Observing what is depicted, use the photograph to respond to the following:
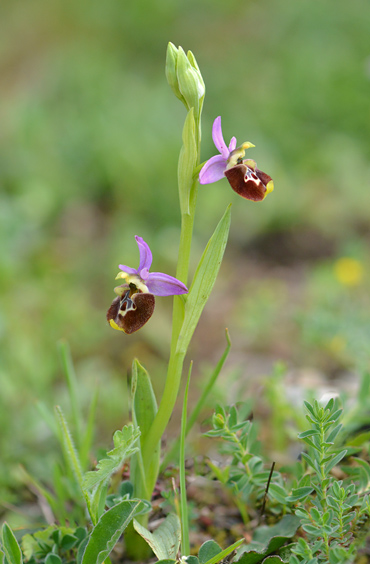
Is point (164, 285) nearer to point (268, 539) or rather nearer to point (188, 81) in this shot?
point (188, 81)

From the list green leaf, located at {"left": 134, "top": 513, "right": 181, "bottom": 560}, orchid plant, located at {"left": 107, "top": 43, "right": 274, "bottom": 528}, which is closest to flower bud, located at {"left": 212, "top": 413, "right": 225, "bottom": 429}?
orchid plant, located at {"left": 107, "top": 43, "right": 274, "bottom": 528}

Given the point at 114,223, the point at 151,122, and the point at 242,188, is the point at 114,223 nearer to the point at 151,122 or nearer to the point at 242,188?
the point at 151,122

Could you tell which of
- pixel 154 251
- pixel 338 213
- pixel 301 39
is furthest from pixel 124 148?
pixel 301 39

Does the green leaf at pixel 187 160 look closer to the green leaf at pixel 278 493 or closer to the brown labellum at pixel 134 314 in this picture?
the brown labellum at pixel 134 314

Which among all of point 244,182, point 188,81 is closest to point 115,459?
point 244,182

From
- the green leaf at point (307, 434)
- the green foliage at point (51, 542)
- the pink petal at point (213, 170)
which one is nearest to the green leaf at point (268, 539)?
the green leaf at point (307, 434)
